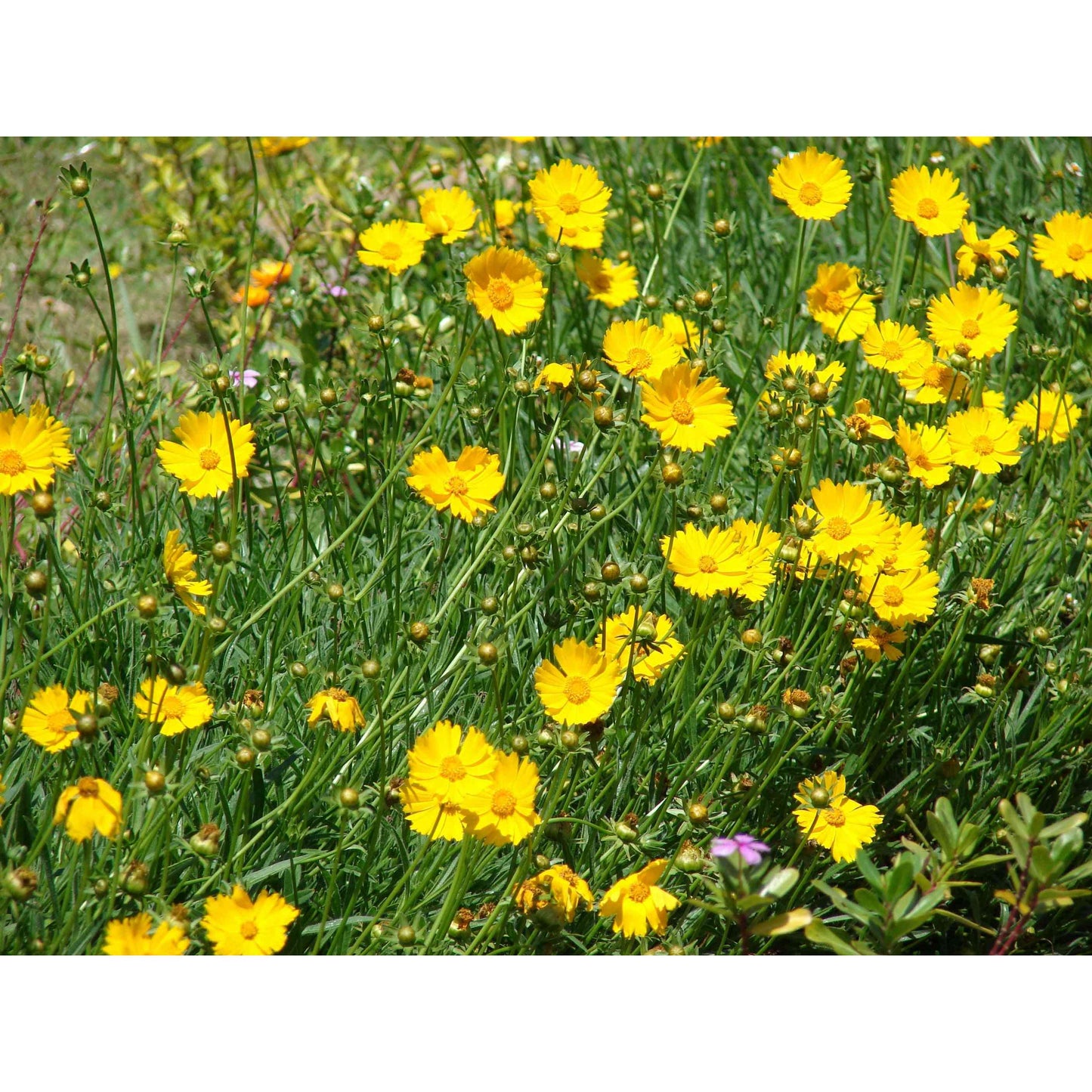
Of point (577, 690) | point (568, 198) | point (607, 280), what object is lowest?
point (577, 690)

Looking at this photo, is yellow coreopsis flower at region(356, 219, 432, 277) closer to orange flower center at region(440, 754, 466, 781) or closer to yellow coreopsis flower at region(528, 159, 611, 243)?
yellow coreopsis flower at region(528, 159, 611, 243)

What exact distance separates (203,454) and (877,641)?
1.01 meters

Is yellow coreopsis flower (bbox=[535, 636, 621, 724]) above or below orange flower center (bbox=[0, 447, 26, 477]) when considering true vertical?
below

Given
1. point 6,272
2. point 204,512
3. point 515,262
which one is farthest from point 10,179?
point 515,262

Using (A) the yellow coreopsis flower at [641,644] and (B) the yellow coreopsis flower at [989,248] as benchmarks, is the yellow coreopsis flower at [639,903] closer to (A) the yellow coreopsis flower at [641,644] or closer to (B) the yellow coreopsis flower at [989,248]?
(A) the yellow coreopsis flower at [641,644]

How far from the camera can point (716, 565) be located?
4.93ft

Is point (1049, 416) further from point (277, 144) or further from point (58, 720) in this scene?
point (277, 144)

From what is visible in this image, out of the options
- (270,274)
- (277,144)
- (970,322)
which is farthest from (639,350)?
(277,144)

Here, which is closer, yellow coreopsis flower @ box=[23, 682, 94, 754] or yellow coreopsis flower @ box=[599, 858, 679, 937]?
yellow coreopsis flower @ box=[23, 682, 94, 754]

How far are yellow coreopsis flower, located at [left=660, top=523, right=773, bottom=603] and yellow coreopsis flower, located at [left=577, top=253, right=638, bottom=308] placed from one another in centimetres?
74

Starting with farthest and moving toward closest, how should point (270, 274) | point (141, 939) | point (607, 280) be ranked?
point (270, 274)
point (607, 280)
point (141, 939)

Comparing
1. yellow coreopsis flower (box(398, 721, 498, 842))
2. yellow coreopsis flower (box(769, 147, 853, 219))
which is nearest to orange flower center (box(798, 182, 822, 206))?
yellow coreopsis flower (box(769, 147, 853, 219))

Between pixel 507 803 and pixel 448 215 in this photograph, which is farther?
pixel 448 215

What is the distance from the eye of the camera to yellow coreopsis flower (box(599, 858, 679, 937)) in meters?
1.44
